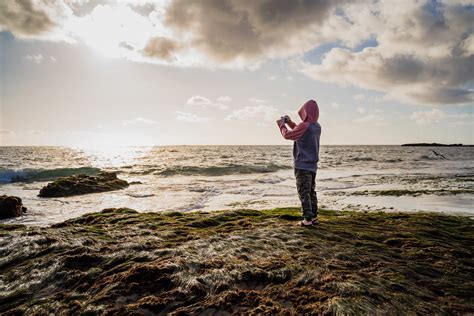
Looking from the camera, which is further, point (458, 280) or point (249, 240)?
point (249, 240)

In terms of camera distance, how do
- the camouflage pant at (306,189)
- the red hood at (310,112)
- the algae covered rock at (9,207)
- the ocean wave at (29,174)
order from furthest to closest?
the ocean wave at (29,174) < the algae covered rock at (9,207) < the red hood at (310,112) < the camouflage pant at (306,189)

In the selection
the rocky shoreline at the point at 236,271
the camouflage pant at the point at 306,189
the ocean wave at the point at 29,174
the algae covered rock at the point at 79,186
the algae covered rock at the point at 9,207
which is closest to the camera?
the rocky shoreline at the point at 236,271

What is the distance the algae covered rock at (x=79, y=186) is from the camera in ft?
55.4

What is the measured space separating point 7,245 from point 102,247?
5.00 feet

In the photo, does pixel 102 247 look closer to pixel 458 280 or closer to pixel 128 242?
pixel 128 242

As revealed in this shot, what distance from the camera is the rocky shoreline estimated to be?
284cm

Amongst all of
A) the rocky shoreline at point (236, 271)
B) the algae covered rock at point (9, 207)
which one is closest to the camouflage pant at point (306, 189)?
the rocky shoreline at point (236, 271)

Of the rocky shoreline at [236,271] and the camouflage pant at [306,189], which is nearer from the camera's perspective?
the rocky shoreline at [236,271]

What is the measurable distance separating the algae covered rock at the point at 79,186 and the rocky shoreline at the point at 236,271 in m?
13.7

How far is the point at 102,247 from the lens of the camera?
4.37 meters

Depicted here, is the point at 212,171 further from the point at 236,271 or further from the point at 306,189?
the point at 236,271

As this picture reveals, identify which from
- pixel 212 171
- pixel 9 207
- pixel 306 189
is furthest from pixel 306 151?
pixel 212 171

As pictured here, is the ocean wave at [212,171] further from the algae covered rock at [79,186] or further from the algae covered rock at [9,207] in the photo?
the algae covered rock at [9,207]

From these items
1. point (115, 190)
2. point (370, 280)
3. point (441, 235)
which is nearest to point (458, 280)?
point (370, 280)
